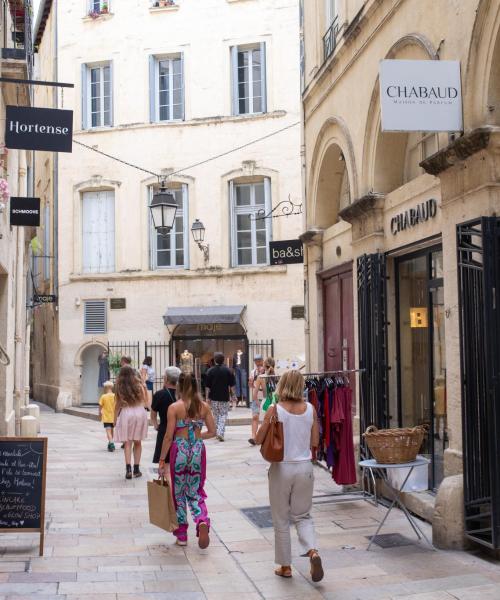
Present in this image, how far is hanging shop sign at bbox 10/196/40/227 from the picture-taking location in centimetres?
1392

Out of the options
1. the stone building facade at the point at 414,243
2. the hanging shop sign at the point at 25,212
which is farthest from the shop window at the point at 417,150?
the hanging shop sign at the point at 25,212

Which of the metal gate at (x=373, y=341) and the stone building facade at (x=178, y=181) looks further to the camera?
the stone building facade at (x=178, y=181)

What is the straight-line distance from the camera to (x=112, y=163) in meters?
24.9

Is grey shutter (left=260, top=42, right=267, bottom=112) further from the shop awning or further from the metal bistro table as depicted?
the metal bistro table

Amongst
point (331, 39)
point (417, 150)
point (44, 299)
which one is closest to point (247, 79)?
point (44, 299)

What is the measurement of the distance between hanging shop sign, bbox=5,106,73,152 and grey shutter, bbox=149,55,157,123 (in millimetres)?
15054

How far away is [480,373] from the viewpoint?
6.99m

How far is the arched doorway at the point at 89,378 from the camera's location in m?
25.4

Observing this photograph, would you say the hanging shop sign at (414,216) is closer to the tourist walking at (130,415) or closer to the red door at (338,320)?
the red door at (338,320)

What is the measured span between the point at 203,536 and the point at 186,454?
73cm

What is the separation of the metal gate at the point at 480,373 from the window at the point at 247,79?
18073 mm

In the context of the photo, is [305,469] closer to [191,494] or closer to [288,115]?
[191,494]

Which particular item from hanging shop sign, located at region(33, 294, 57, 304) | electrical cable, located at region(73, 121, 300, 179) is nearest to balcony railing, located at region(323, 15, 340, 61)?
electrical cable, located at region(73, 121, 300, 179)

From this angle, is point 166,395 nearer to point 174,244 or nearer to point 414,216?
point 414,216
